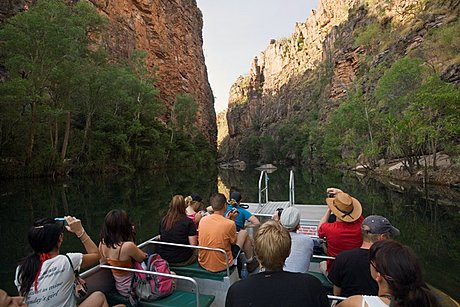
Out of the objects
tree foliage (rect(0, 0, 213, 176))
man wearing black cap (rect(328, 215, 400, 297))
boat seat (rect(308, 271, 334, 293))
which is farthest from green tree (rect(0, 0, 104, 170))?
man wearing black cap (rect(328, 215, 400, 297))

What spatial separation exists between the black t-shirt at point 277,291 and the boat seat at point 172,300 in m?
1.60

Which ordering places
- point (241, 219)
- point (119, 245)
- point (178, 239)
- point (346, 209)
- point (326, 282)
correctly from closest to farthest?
point (119, 245)
point (346, 209)
point (326, 282)
point (178, 239)
point (241, 219)

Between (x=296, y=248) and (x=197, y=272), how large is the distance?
4.41 ft

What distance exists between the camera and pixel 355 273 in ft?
8.32

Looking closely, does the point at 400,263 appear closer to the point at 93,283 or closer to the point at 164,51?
the point at 93,283

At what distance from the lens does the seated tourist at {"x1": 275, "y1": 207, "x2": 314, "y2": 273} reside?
121 inches

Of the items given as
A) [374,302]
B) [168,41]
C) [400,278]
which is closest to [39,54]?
[374,302]

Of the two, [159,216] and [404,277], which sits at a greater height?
[404,277]

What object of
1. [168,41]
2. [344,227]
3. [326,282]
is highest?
[168,41]

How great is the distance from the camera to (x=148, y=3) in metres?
50.8

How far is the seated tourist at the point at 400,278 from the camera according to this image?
1438 mm

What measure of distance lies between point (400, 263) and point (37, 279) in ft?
7.64

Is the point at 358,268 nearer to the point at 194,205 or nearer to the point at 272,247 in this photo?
the point at 272,247

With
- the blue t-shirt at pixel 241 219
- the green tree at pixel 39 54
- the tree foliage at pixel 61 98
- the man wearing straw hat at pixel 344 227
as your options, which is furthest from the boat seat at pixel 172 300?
the green tree at pixel 39 54
